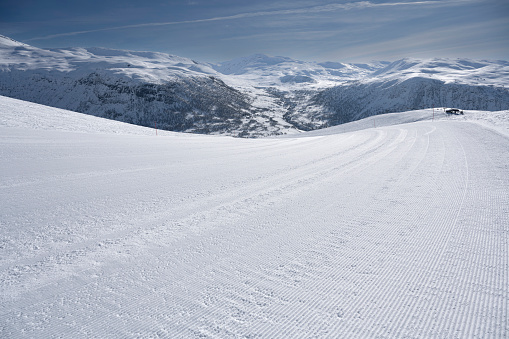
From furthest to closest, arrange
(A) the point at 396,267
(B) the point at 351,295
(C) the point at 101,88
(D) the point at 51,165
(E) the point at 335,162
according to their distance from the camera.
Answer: (C) the point at 101,88, (E) the point at 335,162, (D) the point at 51,165, (A) the point at 396,267, (B) the point at 351,295

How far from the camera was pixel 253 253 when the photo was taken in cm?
372

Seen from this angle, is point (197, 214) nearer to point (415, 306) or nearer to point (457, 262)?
point (415, 306)

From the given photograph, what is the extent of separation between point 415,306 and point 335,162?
667cm

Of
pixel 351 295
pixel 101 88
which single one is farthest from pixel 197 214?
pixel 101 88

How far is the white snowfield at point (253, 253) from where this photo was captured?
2.57 metres

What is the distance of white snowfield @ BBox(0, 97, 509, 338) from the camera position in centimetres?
257

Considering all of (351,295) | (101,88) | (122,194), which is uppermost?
(101,88)

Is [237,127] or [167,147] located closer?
[167,147]

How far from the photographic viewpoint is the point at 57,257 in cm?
354

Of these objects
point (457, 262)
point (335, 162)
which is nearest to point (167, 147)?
point (335, 162)

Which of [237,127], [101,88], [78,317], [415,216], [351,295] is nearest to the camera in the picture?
[78,317]

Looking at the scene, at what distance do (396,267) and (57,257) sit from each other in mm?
4314

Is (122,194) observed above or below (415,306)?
above

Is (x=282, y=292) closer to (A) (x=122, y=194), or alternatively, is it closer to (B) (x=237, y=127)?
(A) (x=122, y=194)
